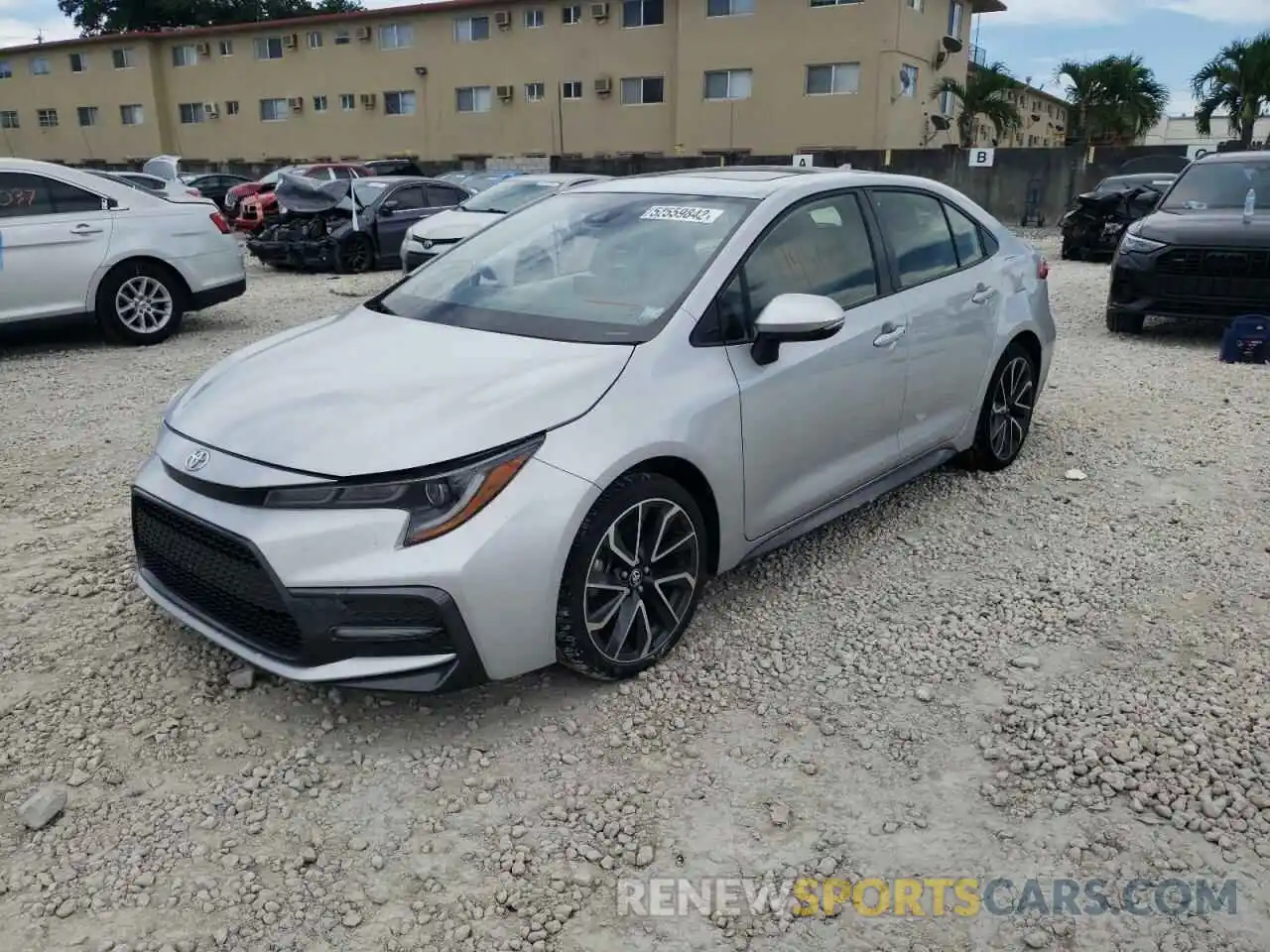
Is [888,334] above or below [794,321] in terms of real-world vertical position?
below

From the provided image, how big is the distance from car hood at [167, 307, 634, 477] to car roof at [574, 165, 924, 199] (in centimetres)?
108

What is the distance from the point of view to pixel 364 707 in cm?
319

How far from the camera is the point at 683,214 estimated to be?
3.86m

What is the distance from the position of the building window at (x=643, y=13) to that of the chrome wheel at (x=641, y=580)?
3260 cm

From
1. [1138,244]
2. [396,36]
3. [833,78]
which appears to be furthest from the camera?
[396,36]

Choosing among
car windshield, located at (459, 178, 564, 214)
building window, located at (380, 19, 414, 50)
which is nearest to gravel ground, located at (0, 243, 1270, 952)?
car windshield, located at (459, 178, 564, 214)

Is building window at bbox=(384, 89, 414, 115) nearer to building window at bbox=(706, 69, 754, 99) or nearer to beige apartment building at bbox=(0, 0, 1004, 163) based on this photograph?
beige apartment building at bbox=(0, 0, 1004, 163)

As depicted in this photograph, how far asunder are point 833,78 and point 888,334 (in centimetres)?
2843

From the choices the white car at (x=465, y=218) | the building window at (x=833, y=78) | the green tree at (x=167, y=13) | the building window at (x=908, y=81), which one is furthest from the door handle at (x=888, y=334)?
the green tree at (x=167, y=13)

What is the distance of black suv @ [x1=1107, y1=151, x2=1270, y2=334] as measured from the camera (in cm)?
801

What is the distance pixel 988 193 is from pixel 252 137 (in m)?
30.4

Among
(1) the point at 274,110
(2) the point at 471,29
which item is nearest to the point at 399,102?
(2) the point at 471,29

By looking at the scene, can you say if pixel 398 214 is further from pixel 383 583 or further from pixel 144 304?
pixel 383 583

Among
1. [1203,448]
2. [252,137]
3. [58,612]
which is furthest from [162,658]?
[252,137]
